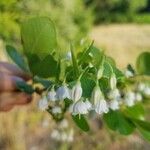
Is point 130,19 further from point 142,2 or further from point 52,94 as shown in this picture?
point 52,94

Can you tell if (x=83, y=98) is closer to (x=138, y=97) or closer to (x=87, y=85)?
(x=87, y=85)

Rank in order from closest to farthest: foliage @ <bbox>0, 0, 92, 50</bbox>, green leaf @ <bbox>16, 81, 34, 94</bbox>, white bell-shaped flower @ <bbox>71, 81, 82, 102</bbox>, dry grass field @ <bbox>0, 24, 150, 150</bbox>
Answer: white bell-shaped flower @ <bbox>71, 81, 82, 102</bbox> < green leaf @ <bbox>16, 81, 34, 94</bbox> < foliage @ <bbox>0, 0, 92, 50</bbox> < dry grass field @ <bbox>0, 24, 150, 150</bbox>

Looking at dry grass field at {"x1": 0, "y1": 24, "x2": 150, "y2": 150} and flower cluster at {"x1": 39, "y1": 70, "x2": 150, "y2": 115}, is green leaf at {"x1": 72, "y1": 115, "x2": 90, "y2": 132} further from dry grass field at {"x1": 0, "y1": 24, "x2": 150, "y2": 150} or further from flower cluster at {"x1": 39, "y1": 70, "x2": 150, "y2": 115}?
dry grass field at {"x1": 0, "y1": 24, "x2": 150, "y2": 150}

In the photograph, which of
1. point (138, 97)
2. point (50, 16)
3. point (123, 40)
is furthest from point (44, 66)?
point (123, 40)

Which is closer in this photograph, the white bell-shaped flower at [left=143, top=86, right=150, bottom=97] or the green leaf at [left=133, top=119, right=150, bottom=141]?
the green leaf at [left=133, top=119, right=150, bottom=141]

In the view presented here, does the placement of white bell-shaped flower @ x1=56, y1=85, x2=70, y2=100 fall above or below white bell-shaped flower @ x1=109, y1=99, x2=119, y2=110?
above

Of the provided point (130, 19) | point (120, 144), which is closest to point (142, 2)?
point (130, 19)

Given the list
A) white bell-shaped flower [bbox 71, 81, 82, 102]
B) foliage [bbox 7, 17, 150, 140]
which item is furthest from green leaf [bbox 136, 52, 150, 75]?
white bell-shaped flower [bbox 71, 81, 82, 102]

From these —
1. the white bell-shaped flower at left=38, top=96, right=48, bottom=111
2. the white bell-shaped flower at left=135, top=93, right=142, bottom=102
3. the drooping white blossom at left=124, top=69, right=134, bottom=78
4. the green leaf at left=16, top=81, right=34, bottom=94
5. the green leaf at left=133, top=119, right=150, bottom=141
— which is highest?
the drooping white blossom at left=124, top=69, right=134, bottom=78

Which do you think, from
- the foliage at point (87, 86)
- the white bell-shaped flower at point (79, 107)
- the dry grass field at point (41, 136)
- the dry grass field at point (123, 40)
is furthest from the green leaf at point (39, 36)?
the dry grass field at point (123, 40)
